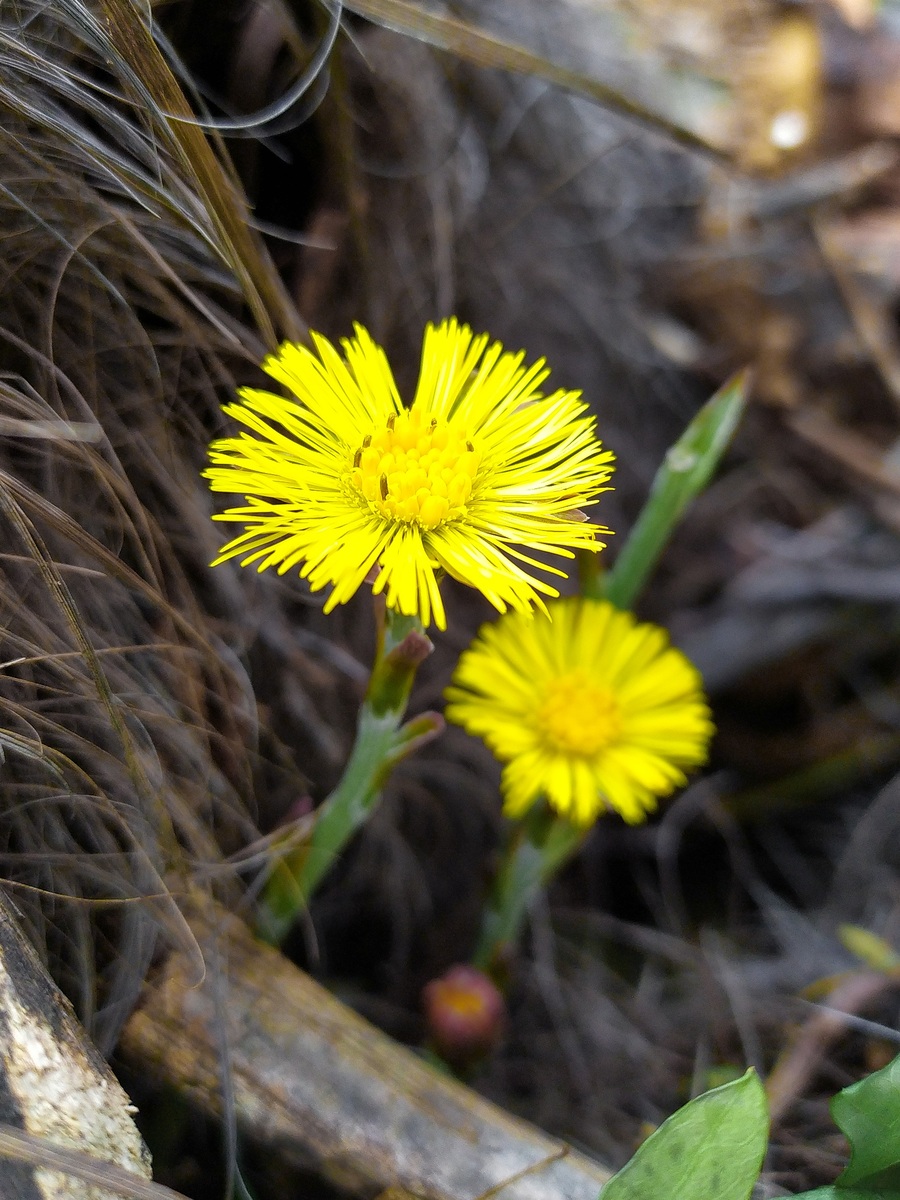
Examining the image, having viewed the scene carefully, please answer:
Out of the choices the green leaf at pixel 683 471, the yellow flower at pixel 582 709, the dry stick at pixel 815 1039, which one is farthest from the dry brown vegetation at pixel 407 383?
the green leaf at pixel 683 471

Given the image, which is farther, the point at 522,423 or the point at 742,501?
the point at 742,501

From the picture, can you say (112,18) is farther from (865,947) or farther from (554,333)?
(865,947)

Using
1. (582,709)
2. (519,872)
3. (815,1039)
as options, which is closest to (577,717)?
(582,709)

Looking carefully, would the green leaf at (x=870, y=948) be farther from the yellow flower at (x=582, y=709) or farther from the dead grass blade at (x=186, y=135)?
the dead grass blade at (x=186, y=135)

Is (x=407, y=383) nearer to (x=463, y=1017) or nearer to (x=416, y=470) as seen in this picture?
(x=416, y=470)

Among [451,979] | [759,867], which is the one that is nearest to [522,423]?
[451,979]

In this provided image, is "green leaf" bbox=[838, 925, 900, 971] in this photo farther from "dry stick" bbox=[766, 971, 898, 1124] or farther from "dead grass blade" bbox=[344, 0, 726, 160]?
"dead grass blade" bbox=[344, 0, 726, 160]
